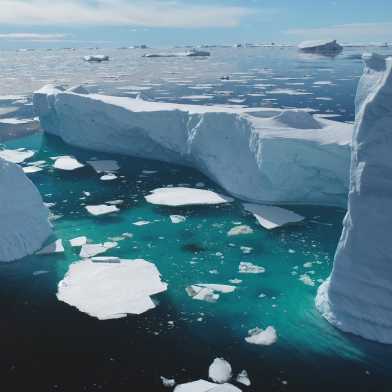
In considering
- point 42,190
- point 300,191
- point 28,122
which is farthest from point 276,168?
point 28,122

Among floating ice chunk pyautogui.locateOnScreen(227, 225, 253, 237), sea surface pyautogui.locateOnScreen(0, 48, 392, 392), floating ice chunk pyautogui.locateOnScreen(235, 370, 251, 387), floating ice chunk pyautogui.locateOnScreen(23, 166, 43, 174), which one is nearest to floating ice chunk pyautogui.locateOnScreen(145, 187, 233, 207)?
sea surface pyautogui.locateOnScreen(0, 48, 392, 392)

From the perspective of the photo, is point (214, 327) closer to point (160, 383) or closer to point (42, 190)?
point (160, 383)

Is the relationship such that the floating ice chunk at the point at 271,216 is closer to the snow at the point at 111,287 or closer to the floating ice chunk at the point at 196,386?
the snow at the point at 111,287

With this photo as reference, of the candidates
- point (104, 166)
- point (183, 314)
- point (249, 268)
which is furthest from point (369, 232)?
point (104, 166)

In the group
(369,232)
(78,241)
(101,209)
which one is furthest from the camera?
(101,209)

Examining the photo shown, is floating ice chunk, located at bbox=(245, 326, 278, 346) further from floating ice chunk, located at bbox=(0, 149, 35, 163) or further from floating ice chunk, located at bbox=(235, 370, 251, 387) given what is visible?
floating ice chunk, located at bbox=(0, 149, 35, 163)

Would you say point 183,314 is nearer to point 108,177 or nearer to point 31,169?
point 108,177
